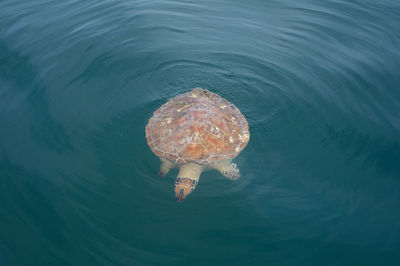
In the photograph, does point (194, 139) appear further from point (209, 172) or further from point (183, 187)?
point (183, 187)

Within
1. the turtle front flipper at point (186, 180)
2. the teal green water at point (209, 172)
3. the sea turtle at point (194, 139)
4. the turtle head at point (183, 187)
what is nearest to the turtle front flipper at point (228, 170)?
the sea turtle at point (194, 139)

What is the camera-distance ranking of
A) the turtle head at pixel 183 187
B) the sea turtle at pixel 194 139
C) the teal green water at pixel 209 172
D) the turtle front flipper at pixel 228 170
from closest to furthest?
1. the teal green water at pixel 209 172
2. the turtle head at pixel 183 187
3. the sea turtle at pixel 194 139
4. the turtle front flipper at pixel 228 170

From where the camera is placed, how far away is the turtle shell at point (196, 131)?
426 centimetres

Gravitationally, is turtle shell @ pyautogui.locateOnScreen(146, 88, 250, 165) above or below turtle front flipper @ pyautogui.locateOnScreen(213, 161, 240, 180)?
above

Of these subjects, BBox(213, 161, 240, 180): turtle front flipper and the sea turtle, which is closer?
the sea turtle

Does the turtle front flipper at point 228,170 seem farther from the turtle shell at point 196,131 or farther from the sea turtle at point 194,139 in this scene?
the turtle shell at point 196,131

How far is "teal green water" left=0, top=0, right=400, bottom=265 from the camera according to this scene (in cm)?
355

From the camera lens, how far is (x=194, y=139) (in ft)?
14.0

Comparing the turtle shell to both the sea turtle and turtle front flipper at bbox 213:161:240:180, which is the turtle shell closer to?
the sea turtle

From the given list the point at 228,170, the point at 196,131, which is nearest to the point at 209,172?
the point at 228,170

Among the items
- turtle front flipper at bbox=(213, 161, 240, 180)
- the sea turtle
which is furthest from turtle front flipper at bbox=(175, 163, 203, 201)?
turtle front flipper at bbox=(213, 161, 240, 180)

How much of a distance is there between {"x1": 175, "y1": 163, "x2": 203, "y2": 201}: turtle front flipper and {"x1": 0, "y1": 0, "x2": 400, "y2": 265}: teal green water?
0.58 feet

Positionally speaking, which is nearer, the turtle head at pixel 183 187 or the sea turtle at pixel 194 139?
the turtle head at pixel 183 187

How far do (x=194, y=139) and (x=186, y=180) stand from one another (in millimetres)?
729
